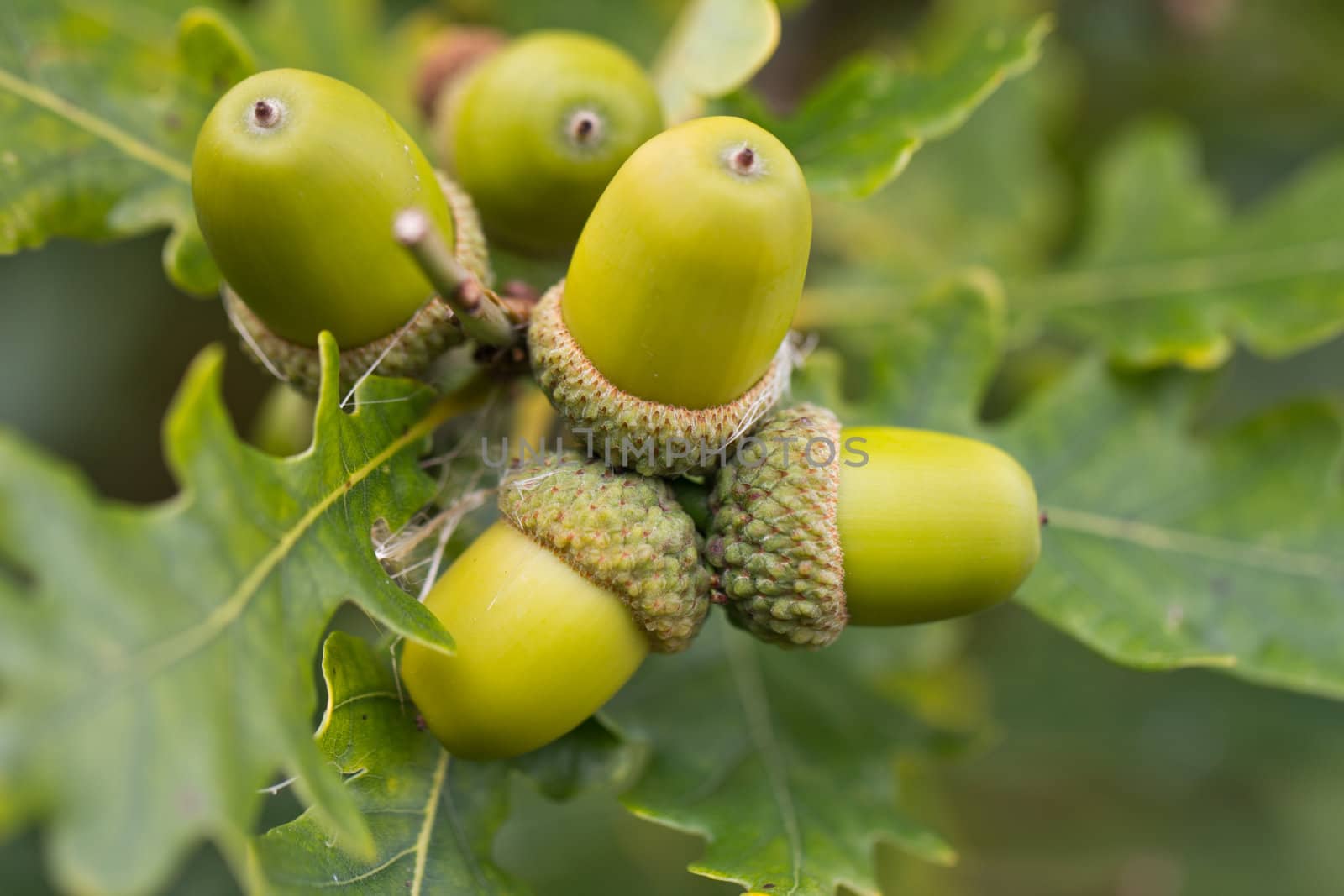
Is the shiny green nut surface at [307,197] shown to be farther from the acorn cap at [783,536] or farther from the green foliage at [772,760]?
the green foliage at [772,760]

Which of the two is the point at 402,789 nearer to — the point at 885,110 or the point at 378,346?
the point at 378,346

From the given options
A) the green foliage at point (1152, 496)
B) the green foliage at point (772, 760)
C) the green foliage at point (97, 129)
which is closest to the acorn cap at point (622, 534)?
the green foliage at point (772, 760)

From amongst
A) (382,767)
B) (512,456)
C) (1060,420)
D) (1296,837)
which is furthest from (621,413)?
(1296,837)

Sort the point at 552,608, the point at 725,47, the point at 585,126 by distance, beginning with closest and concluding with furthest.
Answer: the point at 552,608, the point at 585,126, the point at 725,47

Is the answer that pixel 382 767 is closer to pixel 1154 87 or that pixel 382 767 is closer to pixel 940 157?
pixel 940 157

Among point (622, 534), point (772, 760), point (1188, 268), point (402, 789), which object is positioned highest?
point (1188, 268)

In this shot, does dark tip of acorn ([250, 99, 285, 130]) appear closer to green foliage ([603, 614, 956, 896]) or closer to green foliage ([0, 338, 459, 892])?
green foliage ([0, 338, 459, 892])

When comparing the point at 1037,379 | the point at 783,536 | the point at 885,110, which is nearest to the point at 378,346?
the point at 783,536
